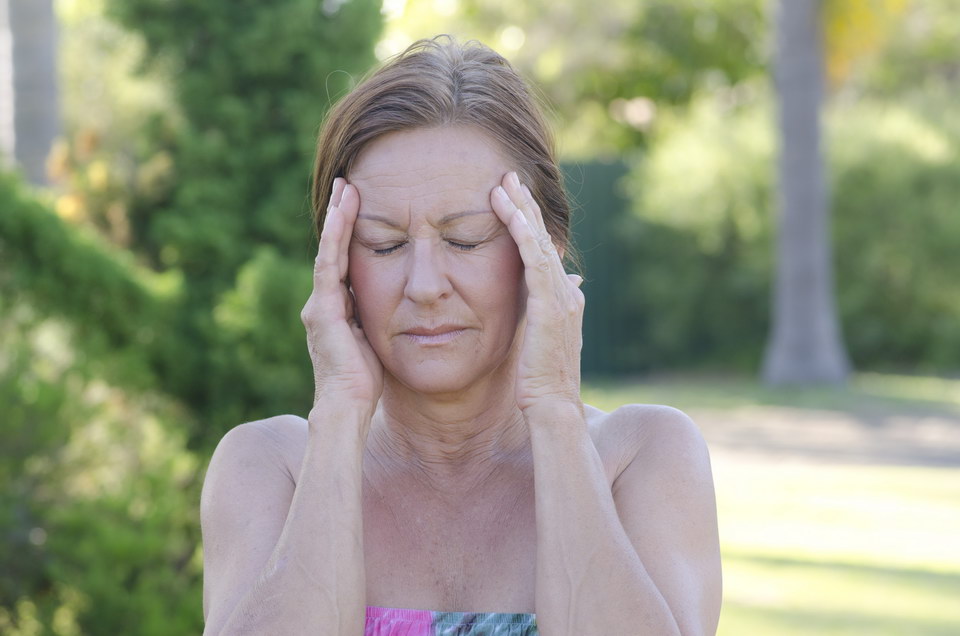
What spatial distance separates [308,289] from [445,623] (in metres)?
2.86

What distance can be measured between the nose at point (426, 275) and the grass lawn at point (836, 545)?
3.74m

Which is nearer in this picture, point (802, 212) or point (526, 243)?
point (526, 243)

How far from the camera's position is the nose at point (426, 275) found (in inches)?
90.5

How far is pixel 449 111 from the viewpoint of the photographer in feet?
7.79

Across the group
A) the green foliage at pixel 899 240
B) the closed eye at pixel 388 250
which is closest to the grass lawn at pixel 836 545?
the closed eye at pixel 388 250

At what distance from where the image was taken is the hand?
7.61 feet

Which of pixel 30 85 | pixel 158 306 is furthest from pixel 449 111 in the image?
pixel 30 85

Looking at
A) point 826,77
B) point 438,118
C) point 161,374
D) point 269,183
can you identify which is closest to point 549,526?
point 438,118

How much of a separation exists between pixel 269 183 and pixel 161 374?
1022mm

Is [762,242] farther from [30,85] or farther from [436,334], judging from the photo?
[436,334]

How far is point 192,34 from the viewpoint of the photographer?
18.2ft

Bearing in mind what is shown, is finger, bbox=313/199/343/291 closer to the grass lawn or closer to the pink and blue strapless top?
the pink and blue strapless top

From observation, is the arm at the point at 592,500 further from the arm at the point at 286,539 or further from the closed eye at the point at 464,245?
the arm at the point at 286,539

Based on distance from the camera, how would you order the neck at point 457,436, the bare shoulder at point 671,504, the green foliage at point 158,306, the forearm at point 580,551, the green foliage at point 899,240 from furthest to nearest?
the green foliage at point 899,240
the green foliage at point 158,306
the neck at point 457,436
the bare shoulder at point 671,504
the forearm at point 580,551
